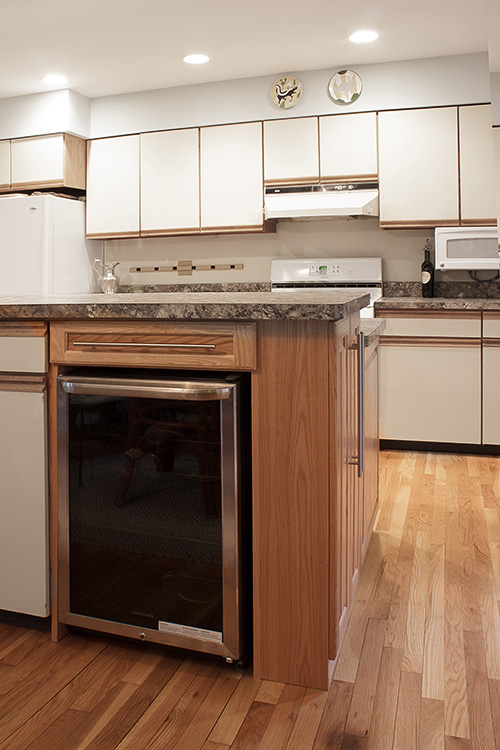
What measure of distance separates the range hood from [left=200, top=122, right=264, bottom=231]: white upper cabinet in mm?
152

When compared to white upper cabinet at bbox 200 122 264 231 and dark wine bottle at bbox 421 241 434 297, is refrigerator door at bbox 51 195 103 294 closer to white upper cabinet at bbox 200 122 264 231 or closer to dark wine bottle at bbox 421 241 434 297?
white upper cabinet at bbox 200 122 264 231

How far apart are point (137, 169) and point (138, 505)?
3659 millimetres

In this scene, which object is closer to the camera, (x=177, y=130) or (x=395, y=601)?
(x=395, y=601)

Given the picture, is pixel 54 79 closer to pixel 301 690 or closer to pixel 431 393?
pixel 431 393

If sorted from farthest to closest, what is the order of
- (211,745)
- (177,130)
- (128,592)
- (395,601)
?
(177,130) < (395,601) < (128,592) < (211,745)

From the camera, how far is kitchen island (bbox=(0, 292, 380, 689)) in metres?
1.53

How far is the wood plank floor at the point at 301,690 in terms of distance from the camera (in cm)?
142

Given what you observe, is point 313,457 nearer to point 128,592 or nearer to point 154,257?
point 128,592

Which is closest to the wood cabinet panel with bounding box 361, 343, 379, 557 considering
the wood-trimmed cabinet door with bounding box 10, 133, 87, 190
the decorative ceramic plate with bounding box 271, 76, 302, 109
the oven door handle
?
the oven door handle

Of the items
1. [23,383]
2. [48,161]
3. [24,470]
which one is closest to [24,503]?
[24,470]

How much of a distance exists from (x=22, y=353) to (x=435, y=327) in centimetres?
277

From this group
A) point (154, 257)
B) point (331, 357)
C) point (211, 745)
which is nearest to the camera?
point (211, 745)

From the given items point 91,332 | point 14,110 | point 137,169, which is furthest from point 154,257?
point 91,332

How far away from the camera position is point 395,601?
6.80 feet
